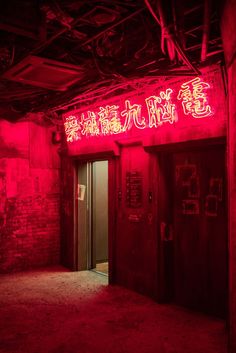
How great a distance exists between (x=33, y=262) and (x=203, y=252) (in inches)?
199

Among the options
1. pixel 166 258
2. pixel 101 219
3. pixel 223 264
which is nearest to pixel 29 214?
pixel 101 219

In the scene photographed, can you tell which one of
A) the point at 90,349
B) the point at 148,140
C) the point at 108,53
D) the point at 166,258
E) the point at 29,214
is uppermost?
the point at 108,53

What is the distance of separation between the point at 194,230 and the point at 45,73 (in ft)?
12.7

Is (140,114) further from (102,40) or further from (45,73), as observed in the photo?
(45,73)

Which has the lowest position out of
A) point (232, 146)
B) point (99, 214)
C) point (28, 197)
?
point (99, 214)

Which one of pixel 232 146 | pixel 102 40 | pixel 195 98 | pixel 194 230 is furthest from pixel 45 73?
pixel 194 230

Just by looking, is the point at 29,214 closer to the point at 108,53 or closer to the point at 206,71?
the point at 108,53

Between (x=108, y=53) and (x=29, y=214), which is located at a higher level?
(x=108, y=53)

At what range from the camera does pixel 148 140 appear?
648cm

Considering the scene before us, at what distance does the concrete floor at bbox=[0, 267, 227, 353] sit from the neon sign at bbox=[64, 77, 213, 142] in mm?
3355

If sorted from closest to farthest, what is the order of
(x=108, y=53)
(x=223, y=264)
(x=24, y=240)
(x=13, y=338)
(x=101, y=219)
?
(x=13, y=338)
(x=223, y=264)
(x=108, y=53)
(x=24, y=240)
(x=101, y=219)

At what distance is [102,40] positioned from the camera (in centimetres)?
589

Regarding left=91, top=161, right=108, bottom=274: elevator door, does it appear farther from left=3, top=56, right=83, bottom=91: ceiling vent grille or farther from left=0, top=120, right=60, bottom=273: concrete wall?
left=3, top=56, right=83, bottom=91: ceiling vent grille

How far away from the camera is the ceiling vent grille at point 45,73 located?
5.65 m
